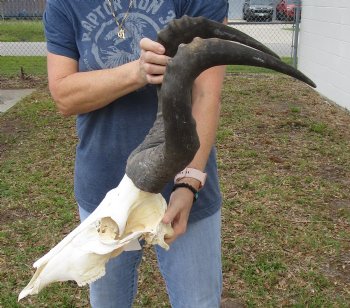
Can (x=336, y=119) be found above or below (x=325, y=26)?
below

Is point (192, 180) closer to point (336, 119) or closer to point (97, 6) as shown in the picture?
point (97, 6)

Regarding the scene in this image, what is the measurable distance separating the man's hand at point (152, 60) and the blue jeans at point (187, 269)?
2.17 feet

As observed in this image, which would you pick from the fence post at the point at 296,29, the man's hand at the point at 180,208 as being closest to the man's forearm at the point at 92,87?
the man's hand at the point at 180,208

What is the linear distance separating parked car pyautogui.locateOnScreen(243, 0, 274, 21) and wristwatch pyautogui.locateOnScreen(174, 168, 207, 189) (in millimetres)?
14611

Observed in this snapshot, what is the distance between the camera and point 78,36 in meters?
2.03

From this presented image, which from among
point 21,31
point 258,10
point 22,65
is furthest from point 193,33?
point 21,31

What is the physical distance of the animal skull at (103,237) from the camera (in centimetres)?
178

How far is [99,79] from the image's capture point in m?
1.91

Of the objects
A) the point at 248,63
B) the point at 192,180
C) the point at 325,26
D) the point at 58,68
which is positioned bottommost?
the point at 325,26

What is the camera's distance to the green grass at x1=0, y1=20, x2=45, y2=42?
1745 centimetres

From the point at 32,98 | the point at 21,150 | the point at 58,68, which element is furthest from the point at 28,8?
the point at 58,68

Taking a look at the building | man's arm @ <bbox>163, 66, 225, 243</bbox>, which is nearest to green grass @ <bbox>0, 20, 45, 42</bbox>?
the building

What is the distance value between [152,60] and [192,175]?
498 mm

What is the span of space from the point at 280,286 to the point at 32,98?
6.74 m
